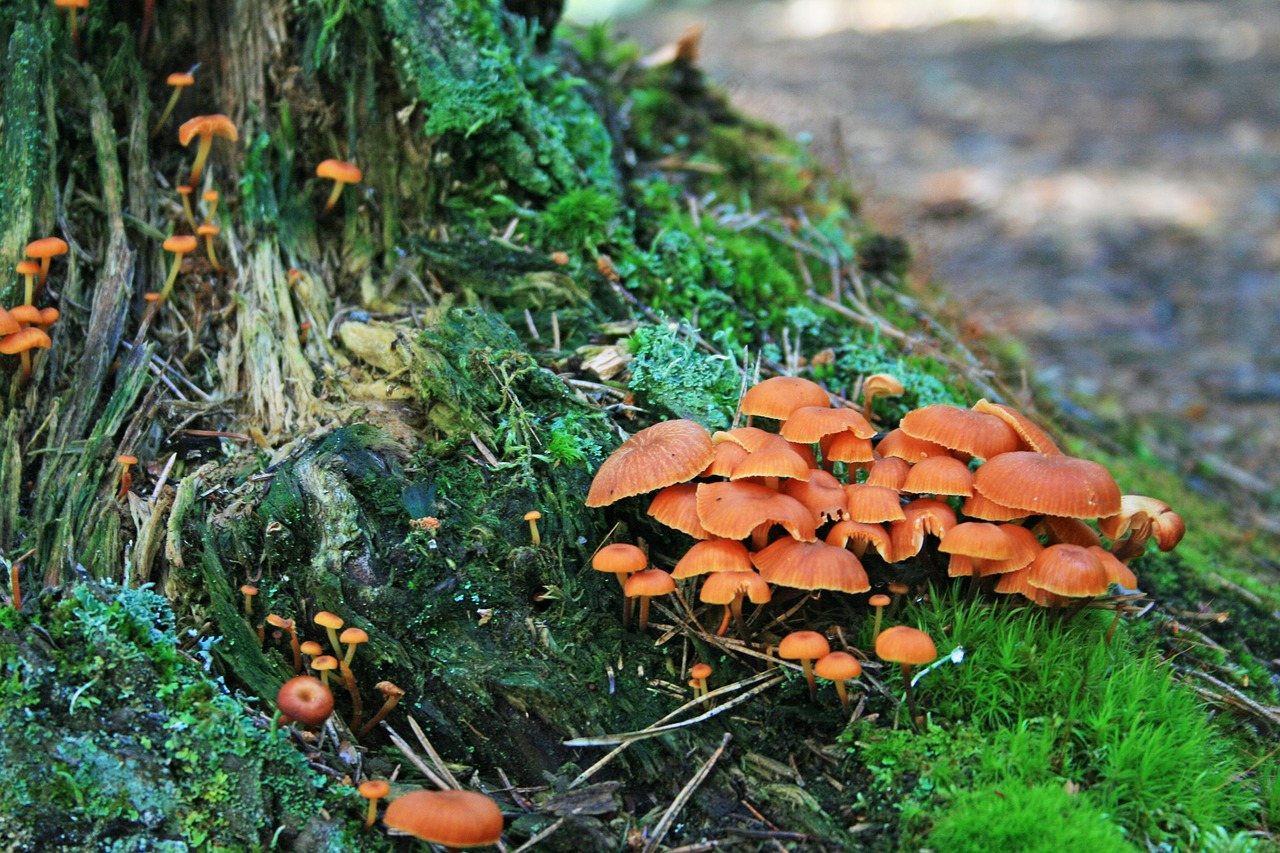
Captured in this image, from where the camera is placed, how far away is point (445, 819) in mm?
2797

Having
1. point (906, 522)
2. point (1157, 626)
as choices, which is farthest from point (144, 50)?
→ point (1157, 626)

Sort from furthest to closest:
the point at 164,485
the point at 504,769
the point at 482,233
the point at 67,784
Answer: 1. the point at 482,233
2. the point at 164,485
3. the point at 504,769
4. the point at 67,784

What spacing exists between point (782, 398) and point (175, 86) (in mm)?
3768

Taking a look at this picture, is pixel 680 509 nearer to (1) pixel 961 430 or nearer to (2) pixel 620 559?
(2) pixel 620 559

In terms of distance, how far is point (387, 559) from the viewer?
3678 millimetres

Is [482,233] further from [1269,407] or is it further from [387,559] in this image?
[1269,407]

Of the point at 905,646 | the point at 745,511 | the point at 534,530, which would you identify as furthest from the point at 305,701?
the point at 905,646

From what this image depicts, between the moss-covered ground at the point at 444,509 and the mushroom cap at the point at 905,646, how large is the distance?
395mm

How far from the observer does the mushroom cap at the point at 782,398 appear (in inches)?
152

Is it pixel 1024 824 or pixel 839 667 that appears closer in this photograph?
pixel 1024 824

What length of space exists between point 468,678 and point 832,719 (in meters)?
1.44

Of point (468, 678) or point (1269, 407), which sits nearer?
point (468, 678)

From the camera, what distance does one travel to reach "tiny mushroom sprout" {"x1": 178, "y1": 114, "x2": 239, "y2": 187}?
175 inches

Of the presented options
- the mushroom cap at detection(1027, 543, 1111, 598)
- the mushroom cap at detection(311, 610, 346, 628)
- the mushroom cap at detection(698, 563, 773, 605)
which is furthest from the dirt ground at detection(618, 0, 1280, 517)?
the mushroom cap at detection(311, 610, 346, 628)
